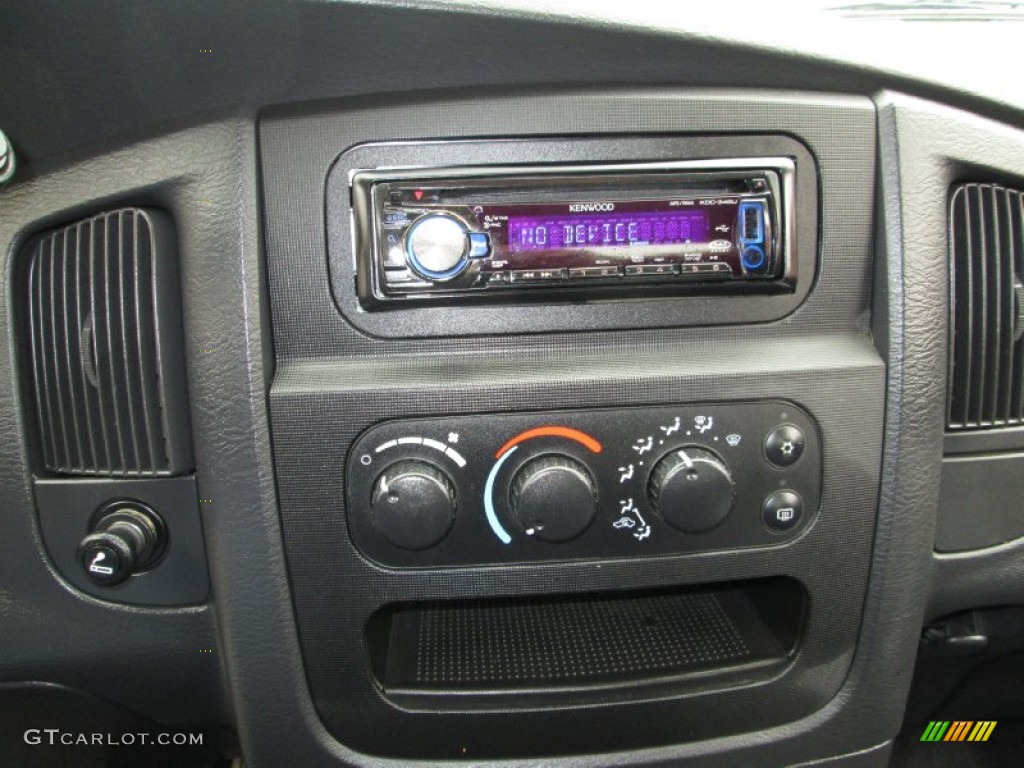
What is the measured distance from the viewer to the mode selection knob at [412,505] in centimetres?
80

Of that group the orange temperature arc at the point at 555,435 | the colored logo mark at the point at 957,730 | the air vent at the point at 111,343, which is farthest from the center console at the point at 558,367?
the colored logo mark at the point at 957,730

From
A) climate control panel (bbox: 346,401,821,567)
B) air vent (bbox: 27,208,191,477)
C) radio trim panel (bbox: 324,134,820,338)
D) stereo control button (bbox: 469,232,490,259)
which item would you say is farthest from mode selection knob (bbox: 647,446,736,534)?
air vent (bbox: 27,208,191,477)

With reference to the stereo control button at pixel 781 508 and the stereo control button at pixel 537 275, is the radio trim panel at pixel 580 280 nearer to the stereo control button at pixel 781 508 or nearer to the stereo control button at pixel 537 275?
the stereo control button at pixel 537 275

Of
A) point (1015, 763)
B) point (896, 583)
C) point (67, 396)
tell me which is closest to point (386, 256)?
point (67, 396)

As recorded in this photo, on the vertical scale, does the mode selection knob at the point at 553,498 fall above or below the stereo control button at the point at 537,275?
below

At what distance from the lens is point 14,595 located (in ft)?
3.03

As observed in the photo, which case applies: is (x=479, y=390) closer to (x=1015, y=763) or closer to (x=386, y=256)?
(x=386, y=256)

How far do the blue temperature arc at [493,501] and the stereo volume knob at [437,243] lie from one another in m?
0.20

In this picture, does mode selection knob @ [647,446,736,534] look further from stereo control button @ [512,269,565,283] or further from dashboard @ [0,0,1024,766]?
stereo control button @ [512,269,565,283]

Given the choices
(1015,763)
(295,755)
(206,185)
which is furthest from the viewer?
(1015,763)

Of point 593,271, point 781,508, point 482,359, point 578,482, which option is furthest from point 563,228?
point 781,508

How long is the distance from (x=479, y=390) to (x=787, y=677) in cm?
51

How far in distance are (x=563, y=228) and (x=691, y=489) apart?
0.99ft

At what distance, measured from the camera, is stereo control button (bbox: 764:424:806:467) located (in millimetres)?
850
